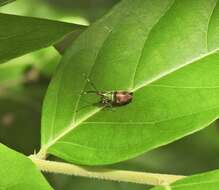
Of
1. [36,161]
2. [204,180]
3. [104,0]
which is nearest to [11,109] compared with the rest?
[104,0]

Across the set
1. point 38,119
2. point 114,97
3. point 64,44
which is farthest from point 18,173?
point 38,119

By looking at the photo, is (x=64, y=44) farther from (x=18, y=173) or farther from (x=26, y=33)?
(x=18, y=173)

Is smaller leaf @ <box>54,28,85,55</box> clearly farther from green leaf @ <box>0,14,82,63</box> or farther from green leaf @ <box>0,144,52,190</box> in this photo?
green leaf @ <box>0,144,52,190</box>

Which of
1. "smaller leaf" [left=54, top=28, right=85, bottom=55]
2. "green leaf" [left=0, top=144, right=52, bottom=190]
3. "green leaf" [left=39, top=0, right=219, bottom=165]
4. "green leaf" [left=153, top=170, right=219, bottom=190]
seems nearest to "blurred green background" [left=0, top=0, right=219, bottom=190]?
"smaller leaf" [left=54, top=28, right=85, bottom=55]

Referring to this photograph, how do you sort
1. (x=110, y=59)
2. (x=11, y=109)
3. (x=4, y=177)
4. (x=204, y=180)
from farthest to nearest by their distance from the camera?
1. (x=11, y=109)
2. (x=110, y=59)
3. (x=204, y=180)
4. (x=4, y=177)

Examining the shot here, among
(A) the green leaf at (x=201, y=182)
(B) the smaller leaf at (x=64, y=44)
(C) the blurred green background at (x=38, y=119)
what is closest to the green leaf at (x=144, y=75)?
(A) the green leaf at (x=201, y=182)

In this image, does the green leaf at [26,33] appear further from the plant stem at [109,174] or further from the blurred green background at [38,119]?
the blurred green background at [38,119]

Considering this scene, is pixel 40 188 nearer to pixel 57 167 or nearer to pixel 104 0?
pixel 57 167
